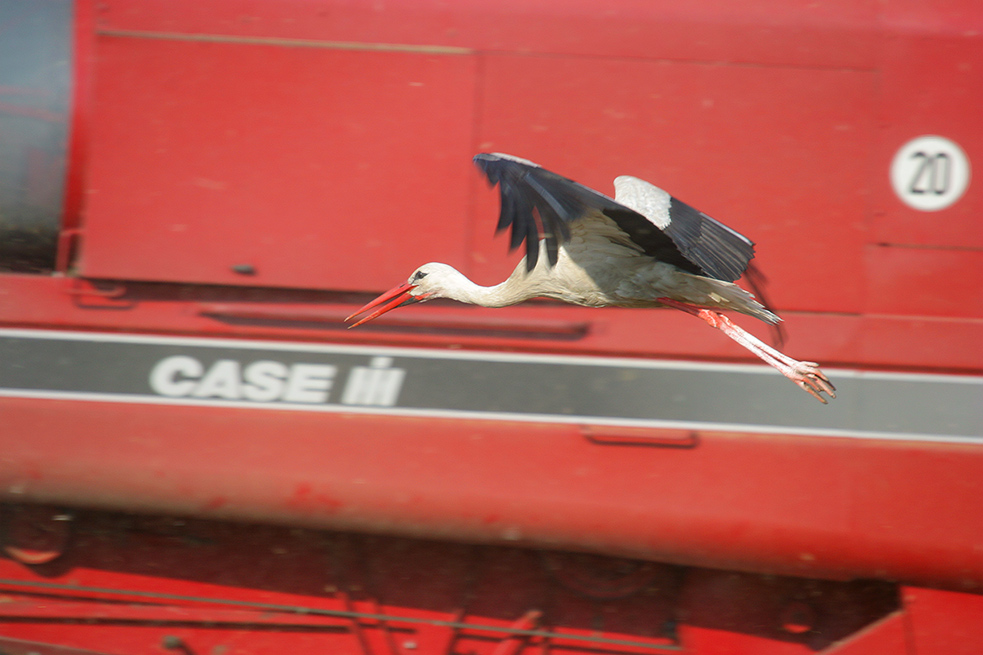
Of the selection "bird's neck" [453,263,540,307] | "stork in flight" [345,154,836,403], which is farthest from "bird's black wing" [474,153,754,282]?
"bird's neck" [453,263,540,307]

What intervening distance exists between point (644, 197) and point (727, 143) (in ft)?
1.46

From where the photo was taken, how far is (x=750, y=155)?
9.23ft

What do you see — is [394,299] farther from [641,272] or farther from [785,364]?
[785,364]

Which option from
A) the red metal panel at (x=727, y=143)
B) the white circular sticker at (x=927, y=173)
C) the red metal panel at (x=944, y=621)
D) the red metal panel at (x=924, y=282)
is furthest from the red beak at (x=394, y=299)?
the red metal panel at (x=944, y=621)

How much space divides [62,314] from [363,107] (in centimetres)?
122

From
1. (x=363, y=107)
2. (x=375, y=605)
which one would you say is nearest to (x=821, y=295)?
(x=363, y=107)

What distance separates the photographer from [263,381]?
2861mm

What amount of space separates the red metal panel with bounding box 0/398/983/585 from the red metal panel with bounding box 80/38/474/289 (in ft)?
1.70

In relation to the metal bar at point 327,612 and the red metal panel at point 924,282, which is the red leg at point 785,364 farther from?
the metal bar at point 327,612

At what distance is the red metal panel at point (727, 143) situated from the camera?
2805 mm

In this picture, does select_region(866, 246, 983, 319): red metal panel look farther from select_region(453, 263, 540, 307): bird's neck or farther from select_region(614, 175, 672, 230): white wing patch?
select_region(453, 263, 540, 307): bird's neck

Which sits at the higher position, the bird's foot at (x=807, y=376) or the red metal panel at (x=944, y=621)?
the bird's foot at (x=807, y=376)

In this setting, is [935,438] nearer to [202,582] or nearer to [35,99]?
[202,582]

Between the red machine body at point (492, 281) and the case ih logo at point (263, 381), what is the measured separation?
0.01 m
